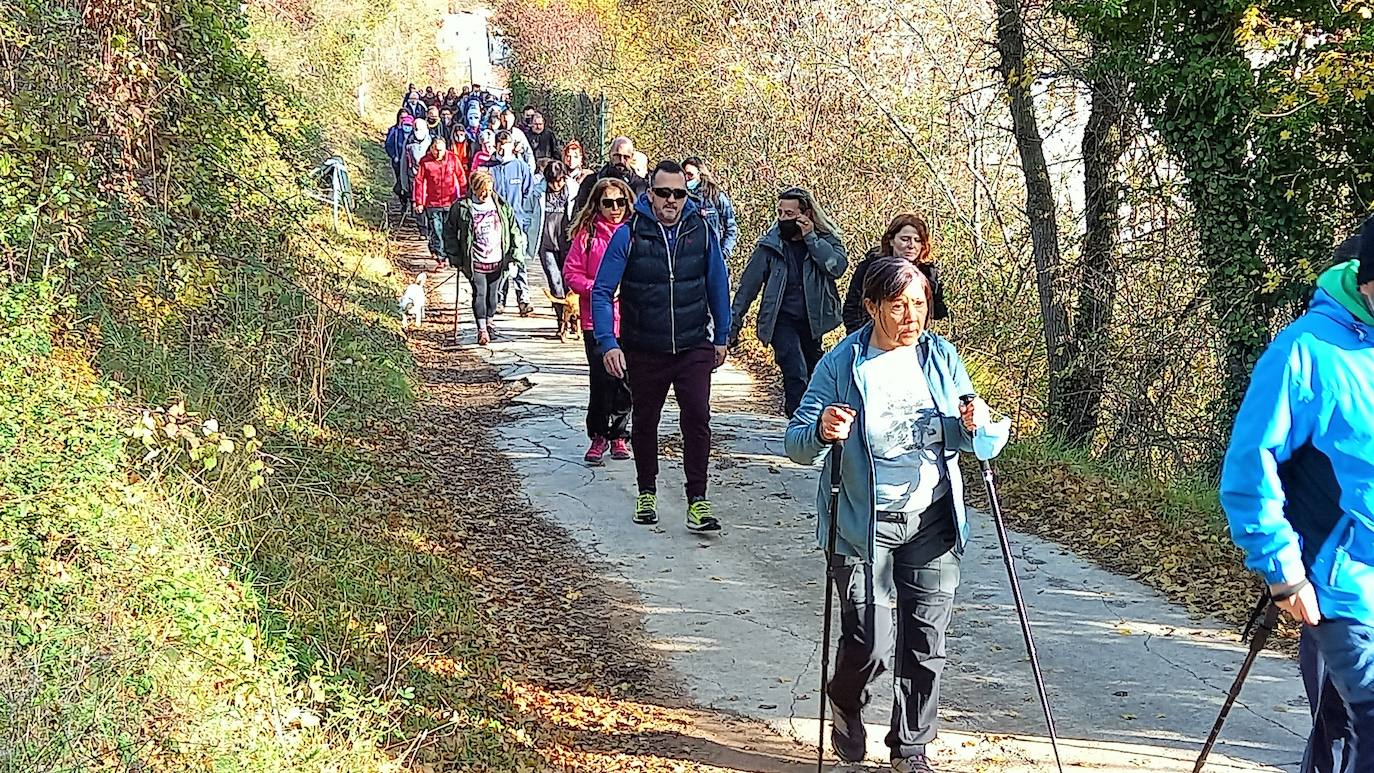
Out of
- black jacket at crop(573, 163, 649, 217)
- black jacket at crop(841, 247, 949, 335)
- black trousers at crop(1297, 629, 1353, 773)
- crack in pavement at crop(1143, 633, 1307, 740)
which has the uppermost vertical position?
black jacket at crop(573, 163, 649, 217)

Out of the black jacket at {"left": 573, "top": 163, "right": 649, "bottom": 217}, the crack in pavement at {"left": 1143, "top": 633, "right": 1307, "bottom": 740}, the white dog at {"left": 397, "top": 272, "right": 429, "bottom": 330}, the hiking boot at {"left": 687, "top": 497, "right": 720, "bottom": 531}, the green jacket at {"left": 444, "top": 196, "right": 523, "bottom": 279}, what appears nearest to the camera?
the crack in pavement at {"left": 1143, "top": 633, "right": 1307, "bottom": 740}

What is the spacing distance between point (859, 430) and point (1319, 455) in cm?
144

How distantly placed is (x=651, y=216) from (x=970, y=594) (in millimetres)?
2681

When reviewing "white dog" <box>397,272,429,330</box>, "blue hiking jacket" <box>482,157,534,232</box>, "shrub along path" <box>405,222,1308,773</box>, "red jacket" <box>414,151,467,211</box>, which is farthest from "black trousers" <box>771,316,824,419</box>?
"red jacket" <box>414,151,467,211</box>

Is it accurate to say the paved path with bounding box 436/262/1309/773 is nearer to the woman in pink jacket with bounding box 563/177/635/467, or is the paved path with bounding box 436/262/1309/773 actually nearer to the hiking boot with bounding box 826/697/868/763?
the hiking boot with bounding box 826/697/868/763

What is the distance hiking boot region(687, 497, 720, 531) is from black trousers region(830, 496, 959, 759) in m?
2.93

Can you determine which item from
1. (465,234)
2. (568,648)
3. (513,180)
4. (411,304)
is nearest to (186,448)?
(568,648)

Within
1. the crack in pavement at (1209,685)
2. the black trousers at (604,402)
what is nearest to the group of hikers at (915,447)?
the black trousers at (604,402)

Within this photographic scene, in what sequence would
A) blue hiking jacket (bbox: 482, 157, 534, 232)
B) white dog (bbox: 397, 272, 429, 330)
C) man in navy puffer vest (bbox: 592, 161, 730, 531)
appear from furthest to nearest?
blue hiking jacket (bbox: 482, 157, 534, 232)
white dog (bbox: 397, 272, 429, 330)
man in navy puffer vest (bbox: 592, 161, 730, 531)

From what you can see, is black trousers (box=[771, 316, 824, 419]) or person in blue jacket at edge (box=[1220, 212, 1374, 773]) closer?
person in blue jacket at edge (box=[1220, 212, 1374, 773])

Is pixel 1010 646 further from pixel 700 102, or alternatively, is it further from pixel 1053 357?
pixel 700 102

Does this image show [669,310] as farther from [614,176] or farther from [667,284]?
[614,176]

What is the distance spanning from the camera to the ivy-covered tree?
251 inches

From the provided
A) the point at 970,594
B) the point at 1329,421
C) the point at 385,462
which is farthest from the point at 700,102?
the point at 1329,421
